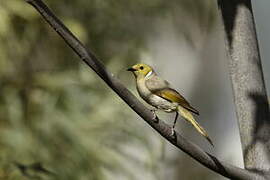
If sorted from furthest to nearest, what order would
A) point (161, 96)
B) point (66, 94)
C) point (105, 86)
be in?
point (105, 86), point (66, 94), point (161, 96)

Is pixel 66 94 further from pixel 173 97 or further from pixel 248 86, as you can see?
pixel 248 86

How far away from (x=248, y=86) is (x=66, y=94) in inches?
48.9

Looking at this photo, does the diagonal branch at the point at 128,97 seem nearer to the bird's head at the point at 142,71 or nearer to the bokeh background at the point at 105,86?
the bird's head at the point at 142,71

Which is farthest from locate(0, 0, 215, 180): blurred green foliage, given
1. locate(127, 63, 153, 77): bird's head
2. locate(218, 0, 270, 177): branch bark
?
locate(218, 0, 270, 177): branch bark

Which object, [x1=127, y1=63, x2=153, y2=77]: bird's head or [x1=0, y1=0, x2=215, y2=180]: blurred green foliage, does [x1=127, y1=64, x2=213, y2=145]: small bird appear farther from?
[x1=0, y1=0, x2=215, y2=180]: blurred green foliage

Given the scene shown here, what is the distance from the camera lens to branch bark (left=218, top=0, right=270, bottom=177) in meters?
0.76

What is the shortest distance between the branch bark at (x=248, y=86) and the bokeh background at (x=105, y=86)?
1066mm

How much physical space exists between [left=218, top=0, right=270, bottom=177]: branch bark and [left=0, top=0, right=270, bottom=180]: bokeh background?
3.50 feet

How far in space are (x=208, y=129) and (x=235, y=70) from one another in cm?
181

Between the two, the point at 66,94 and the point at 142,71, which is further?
the point at 66,94

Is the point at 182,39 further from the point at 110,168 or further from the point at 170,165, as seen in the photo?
the point at 110,168

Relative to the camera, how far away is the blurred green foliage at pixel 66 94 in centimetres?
189

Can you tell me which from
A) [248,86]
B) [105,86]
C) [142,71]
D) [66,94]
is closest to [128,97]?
[248,86]

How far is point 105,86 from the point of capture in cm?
211
